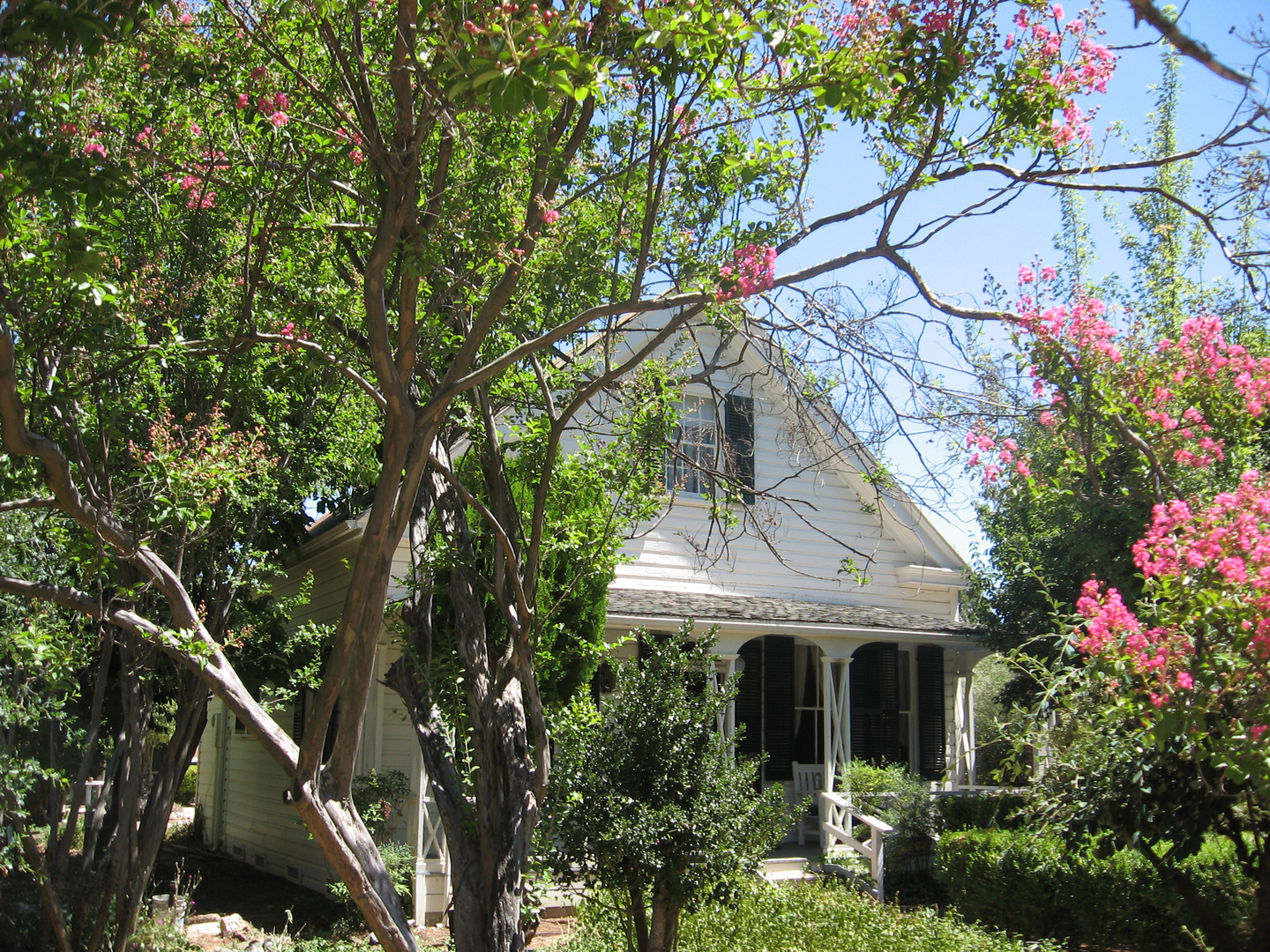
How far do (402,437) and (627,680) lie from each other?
11.5 feet

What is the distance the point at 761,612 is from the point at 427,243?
30.0ft

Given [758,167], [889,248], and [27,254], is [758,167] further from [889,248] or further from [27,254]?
[27,254]

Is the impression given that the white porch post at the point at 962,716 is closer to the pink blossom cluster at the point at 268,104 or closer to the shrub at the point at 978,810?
the shrub at the point at 978,810

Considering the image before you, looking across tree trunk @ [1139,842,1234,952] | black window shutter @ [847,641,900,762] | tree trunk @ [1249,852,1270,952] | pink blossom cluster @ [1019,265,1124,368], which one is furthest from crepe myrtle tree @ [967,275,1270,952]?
black window shutter @ [847,641,900,762]

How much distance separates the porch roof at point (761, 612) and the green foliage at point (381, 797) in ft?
10.00

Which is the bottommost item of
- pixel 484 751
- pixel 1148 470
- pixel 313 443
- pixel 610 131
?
pixel 484 751

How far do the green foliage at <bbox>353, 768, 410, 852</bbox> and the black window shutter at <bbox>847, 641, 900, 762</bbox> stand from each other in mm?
7219

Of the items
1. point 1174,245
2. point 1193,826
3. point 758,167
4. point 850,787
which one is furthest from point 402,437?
point 1174,245

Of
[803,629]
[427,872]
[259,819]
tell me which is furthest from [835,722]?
[259,819]

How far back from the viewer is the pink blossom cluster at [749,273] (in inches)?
214

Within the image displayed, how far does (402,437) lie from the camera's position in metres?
5.25

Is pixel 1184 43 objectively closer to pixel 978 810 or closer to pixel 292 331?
pixel 292 331

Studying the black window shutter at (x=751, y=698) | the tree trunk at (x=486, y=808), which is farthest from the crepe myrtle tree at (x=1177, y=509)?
the black window shutter at (x=751, y=698)

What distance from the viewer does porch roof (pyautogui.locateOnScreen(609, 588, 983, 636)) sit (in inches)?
527
